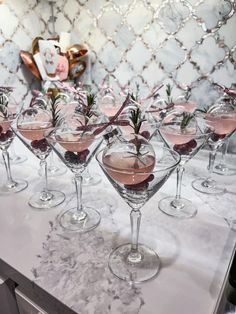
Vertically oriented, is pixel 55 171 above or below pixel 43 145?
below

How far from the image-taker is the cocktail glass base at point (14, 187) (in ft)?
2.69

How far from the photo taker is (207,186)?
2.74ft

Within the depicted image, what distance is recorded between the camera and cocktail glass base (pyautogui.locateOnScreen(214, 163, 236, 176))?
926 mm

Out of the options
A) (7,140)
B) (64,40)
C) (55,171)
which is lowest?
(55,171)

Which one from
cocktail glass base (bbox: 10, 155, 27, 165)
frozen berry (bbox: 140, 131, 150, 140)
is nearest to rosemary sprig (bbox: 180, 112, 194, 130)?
frozen berry (bbox: 140, 131, 150, 140)

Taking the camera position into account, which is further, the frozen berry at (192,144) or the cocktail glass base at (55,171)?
the cocktail glass base at (55,171)

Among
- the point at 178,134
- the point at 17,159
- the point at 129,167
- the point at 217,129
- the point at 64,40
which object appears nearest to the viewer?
the point at 129,167

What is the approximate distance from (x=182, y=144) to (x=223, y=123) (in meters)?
0.17

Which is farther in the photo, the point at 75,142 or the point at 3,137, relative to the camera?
the point at 3,137

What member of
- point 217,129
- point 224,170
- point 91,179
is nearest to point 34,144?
point 91,179

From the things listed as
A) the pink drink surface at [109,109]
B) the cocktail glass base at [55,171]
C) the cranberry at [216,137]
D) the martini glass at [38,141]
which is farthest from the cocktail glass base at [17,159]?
the cranberry at [216,137]

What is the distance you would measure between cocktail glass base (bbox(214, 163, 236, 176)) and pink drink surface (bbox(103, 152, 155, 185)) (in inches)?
19.7

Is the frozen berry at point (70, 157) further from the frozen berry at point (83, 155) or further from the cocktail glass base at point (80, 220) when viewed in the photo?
the cocktail glass base at point (80, 220)

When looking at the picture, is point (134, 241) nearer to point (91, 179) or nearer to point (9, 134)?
point (91, 179)
